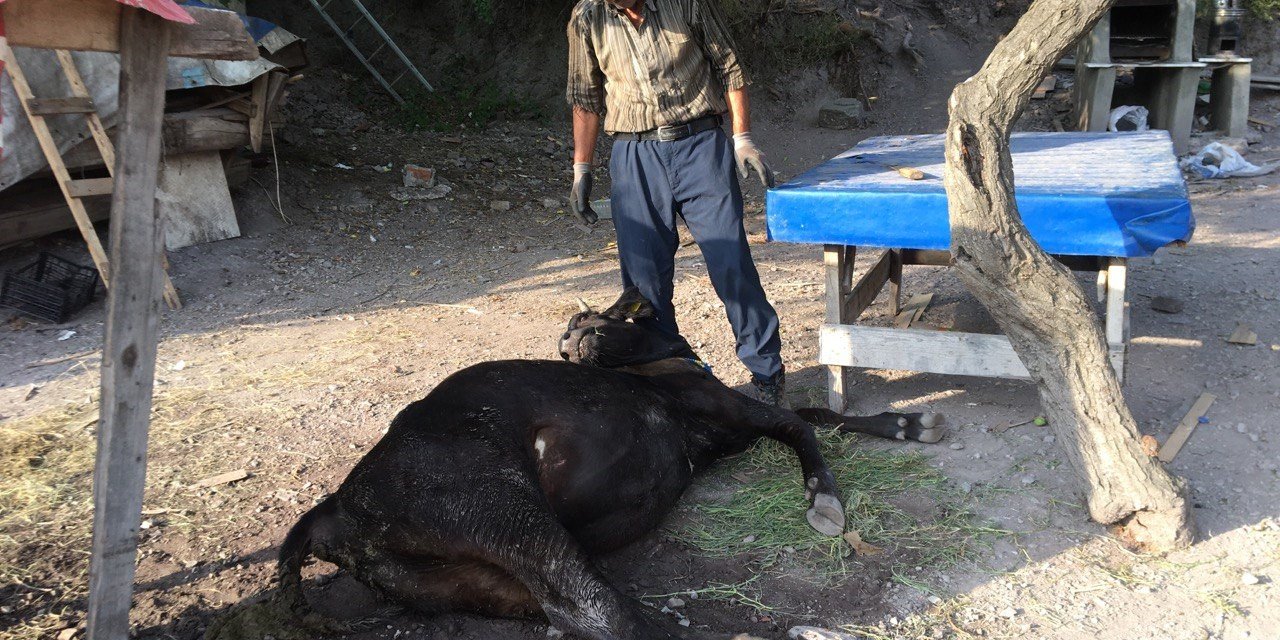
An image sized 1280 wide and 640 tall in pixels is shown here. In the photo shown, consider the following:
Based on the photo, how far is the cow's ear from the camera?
3797 millimetres

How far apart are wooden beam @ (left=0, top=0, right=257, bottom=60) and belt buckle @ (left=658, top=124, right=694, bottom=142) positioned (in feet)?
6.07

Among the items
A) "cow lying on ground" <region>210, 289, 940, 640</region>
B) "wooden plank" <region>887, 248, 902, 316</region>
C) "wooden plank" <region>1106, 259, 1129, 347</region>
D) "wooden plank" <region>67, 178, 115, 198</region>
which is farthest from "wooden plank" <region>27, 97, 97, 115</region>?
"wooden plank" <region>1106, 259, 1129, 347</region>

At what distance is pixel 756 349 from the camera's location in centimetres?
406

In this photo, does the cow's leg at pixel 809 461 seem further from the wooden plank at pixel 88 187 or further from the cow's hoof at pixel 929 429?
the wooden plank at pixel 88 187

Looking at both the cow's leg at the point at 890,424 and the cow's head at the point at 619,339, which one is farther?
the cow's leg at the point at 890,424

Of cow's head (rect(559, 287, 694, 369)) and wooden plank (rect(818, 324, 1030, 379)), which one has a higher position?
cow's head (rect(559, 287, 694, 369))

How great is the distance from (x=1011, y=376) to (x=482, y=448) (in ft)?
7.23

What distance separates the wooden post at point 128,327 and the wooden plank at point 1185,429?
11.3 ft

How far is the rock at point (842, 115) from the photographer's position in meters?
11.5

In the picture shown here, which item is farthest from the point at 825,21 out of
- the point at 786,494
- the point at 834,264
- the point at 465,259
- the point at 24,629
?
the point at 24,629

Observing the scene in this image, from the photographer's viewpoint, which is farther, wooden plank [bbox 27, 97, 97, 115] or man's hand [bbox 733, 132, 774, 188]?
wooden plank [bbox 27, 97, 97, 115]

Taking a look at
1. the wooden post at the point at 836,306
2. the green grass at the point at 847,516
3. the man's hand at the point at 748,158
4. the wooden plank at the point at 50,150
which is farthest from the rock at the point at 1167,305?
the wooden plank at the point at 50,150

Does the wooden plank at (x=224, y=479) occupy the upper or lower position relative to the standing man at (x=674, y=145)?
lower

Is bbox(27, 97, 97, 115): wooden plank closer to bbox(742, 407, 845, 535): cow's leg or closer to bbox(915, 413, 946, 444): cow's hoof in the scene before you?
bbox(742, 407, 845, 535): cow's leg
